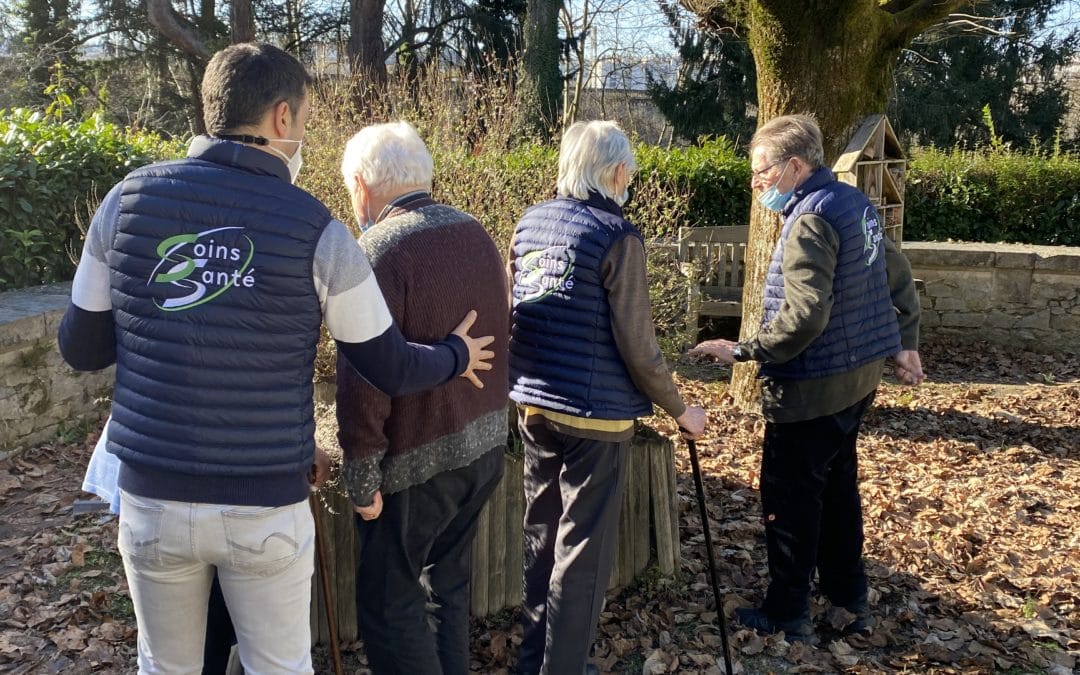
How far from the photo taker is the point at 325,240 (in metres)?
2.03

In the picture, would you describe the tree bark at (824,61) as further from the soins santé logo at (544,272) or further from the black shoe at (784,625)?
the soins santé logo at (544,272)

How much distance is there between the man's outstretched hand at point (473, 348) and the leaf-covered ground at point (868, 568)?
1.45 m

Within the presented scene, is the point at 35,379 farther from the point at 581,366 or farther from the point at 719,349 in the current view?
the point at 719,349

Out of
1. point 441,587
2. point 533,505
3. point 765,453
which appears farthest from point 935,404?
point 441,587

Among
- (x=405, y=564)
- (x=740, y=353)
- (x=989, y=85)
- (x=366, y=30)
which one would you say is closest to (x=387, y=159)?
(x=405, y=564)

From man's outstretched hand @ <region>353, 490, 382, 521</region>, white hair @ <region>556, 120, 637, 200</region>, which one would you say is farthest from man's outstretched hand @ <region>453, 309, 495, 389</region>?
white hair @ <region>556, 120, 637, 200</region>

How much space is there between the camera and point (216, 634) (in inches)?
107

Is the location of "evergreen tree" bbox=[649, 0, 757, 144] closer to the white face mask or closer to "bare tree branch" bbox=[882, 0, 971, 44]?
"bare tree branch" bbox=[882, 0, 971, 44]

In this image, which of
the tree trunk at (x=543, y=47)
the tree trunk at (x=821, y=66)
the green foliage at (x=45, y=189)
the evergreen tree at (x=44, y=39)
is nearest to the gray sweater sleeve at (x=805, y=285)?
the tree trunk at (x=821, y=66)

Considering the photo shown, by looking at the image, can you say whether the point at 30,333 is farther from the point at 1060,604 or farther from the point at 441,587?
the point at 1060,604

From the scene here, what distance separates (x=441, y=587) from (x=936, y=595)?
7.93 ft

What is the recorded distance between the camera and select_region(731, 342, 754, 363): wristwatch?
3441 millimetres

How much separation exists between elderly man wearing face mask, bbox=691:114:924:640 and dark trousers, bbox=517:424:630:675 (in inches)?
29.4

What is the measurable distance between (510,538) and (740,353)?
1.17 meters
